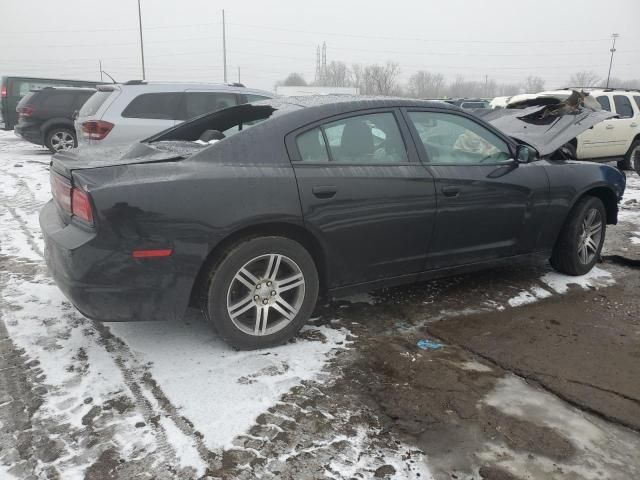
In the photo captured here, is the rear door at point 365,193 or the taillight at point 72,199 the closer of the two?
the taillight at point 72,199

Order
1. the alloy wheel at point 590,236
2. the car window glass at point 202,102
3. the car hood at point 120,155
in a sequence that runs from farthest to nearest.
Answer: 1. the car window glass at point 202,102
2. the alloy wheel at point 590,236
3. the car hood at point 120,155

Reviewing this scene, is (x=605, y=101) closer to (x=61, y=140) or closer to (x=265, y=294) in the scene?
(x=265, y=294)

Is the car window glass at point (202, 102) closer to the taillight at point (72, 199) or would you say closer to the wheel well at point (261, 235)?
the taillight at point (72, 199)

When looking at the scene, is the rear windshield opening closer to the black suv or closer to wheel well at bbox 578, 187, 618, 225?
wheel well at bbox 578, 187, 618, 225

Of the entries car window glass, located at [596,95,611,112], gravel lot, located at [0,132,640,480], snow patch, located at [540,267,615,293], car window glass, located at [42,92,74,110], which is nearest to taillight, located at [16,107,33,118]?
car window glass, located at [42,92,74,110]

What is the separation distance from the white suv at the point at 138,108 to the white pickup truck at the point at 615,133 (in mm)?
6967

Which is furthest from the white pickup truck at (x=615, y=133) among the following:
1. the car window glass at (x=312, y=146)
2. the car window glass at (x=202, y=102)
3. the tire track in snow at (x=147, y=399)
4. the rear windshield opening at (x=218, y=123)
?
the tire track in snow at (x=147, y=399)

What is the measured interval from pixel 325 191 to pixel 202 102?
5.30 m

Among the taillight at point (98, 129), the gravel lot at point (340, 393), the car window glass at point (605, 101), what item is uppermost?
the car window glass at point (605, 101)

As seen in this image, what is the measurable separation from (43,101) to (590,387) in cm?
1283

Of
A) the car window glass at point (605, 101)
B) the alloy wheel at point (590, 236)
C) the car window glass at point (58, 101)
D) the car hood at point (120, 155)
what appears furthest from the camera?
the car window glass at point (58, 101)

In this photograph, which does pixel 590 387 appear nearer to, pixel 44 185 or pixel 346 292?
pixel 346 292

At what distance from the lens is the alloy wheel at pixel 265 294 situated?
10.2 feet

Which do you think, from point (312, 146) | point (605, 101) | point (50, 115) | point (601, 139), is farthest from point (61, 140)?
point (605, 101)
